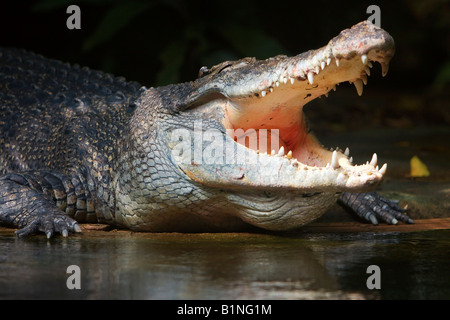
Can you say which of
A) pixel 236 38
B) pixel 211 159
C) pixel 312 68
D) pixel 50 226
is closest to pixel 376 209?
pixel 211 159

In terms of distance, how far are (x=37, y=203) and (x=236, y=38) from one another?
502 cm

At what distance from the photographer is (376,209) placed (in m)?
4.93

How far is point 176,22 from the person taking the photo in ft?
32.0

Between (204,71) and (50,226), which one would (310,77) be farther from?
(50,226)

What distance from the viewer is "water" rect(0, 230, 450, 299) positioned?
9.32 feet

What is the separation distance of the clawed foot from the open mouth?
107cm

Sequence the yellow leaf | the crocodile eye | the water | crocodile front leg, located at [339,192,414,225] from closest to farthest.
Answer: the water → the crocodile eye → crocodile front leg, located at [339,192,414,225] → the yellow leaf

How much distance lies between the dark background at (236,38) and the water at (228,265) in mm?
4748

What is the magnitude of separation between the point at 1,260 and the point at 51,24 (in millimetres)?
7790

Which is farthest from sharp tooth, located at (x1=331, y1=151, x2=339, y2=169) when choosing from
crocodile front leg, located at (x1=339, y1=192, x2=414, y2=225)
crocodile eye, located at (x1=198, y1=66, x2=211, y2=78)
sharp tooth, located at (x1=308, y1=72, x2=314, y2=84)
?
crocodile front leg, located at (x1=339, y1=192, x2=414, y2=225)

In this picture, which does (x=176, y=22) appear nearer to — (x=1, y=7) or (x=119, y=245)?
(x=1, y=7)

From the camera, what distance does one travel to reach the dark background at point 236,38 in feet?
29.8

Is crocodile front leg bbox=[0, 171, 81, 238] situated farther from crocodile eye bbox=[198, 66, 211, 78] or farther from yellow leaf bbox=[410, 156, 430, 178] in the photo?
yellow leaf bbox=[410, 156, 430, 178]
